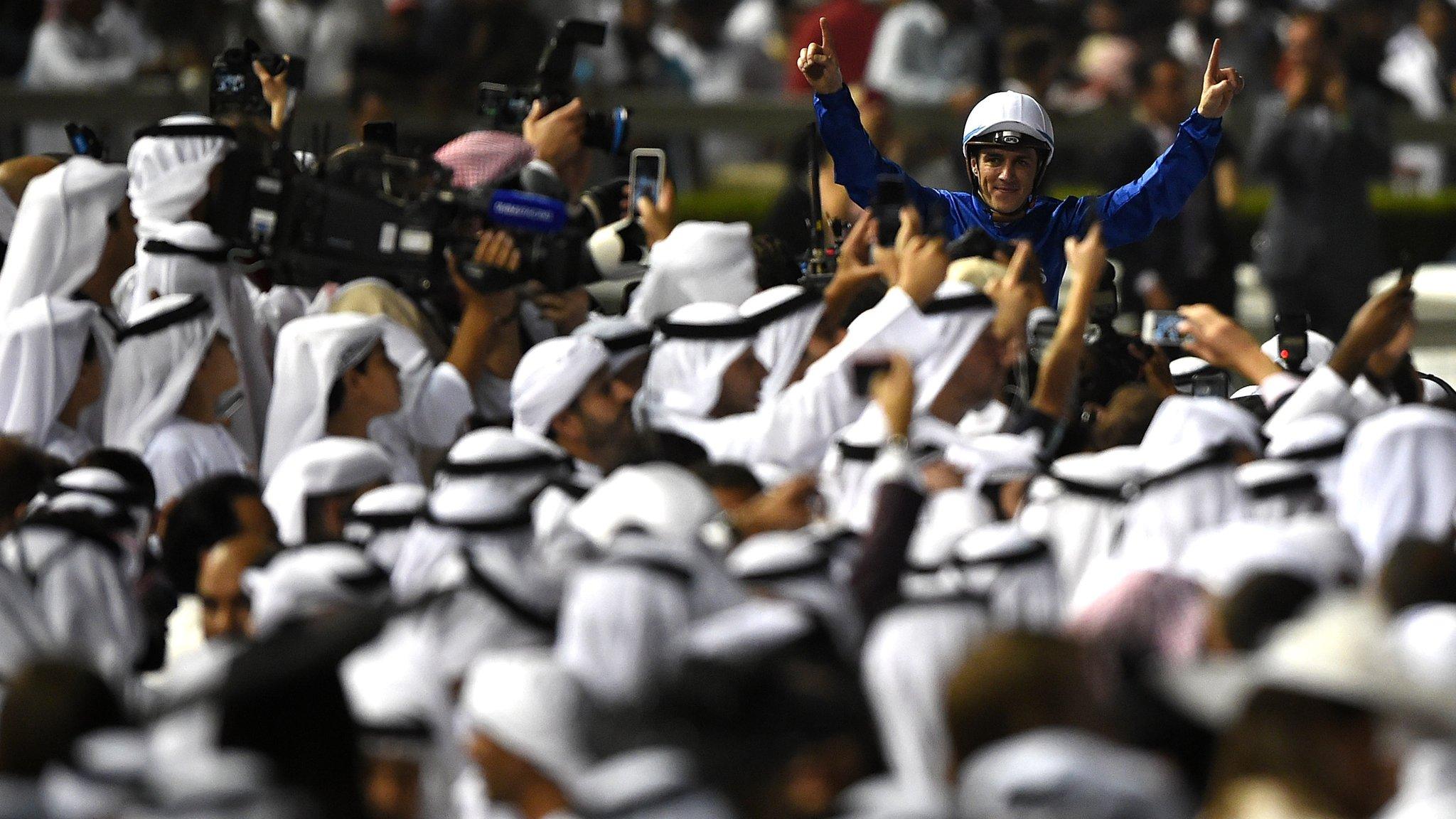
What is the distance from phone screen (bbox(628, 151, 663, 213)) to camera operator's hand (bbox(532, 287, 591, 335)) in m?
0.52

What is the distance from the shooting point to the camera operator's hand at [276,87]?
27.6 feet

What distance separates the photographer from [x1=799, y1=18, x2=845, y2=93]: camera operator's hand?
7.96 metres

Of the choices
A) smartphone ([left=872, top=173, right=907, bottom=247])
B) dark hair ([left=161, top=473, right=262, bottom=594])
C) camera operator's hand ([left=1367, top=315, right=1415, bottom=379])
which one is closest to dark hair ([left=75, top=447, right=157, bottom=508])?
dark hair ([left=161, top=473, right=262, bottom=594])

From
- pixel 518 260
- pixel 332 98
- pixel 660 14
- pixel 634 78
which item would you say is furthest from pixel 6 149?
pixel 518 260

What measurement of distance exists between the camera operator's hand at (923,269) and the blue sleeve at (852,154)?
126cm

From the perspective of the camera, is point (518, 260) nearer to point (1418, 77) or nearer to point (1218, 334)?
point (1218, 334)

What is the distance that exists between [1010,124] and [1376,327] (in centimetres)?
167

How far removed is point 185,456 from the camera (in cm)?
709

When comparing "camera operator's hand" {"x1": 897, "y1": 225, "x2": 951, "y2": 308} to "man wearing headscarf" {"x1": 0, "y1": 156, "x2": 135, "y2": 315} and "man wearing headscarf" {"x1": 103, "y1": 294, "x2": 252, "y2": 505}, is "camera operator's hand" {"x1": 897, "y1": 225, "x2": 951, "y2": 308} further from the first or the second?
"man wearing headscarf" {"x1": 0, "y1": 156, "x2": 135, "y2": 315}

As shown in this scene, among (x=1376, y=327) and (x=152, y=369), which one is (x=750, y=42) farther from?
(x=1376, y=327)

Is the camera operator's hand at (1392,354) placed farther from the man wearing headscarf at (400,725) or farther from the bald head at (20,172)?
the bald head at (20,172)

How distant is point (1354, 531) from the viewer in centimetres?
580

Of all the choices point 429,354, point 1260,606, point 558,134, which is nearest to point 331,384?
point 429,354

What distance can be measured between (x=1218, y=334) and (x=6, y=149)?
869 cm
